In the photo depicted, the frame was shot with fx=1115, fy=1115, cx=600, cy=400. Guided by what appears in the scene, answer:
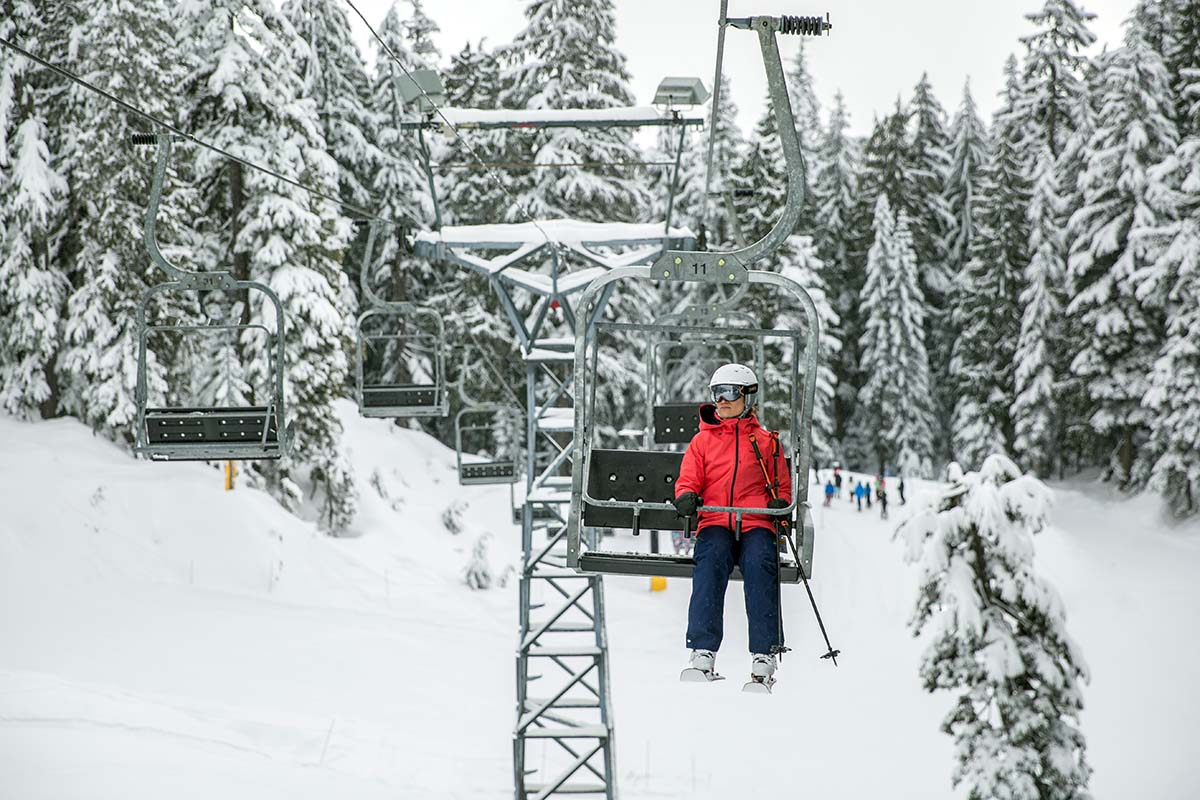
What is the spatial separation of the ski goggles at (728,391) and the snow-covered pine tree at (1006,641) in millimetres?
6831

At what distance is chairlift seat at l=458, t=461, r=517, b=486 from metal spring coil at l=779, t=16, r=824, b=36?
13.7m

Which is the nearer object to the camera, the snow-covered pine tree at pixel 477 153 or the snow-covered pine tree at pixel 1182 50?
the snow-covered pine tree at pixel 477 153

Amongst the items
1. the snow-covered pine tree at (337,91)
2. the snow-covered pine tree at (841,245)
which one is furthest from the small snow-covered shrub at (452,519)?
the snow-covered pine tree at (841,245)

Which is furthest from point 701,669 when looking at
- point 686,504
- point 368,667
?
point 368,667

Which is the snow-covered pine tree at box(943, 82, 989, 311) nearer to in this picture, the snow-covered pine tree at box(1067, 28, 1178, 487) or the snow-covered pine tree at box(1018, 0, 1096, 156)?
the snow-covered pine tree at box(1018, 0, 1096, 156)

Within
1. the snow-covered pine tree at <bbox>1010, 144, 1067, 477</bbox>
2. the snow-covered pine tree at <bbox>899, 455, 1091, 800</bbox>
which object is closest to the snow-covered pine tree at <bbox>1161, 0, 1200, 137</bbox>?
the snow-covered pine tree at <bbox>1010, 144, 1067, 477</bbox>

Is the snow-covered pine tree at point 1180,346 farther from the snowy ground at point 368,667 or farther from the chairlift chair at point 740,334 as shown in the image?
the chairlift chair at point 740,334

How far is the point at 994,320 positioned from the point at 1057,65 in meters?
8.92

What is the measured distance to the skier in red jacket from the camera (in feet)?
18.4

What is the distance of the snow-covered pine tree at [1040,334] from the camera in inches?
1289

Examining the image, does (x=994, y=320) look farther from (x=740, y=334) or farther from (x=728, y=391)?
(x=728, y=391)

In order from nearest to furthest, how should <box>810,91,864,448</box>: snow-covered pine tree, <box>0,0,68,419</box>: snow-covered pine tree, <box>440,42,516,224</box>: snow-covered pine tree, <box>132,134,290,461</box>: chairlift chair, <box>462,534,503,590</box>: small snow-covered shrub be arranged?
<box>132,134,290,461</box>: chairlift chair < <box>0,0,68,419</box>: snow-covered pine tree < <box>462,534,503,590</box>: small snow-covered shrub < <box>440,42,516,224</box>: snow-covered pine tree < <box>810,91,864,448</box>: snow-covered pine tree

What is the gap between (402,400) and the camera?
A: 1388 cm

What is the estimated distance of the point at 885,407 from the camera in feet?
132
